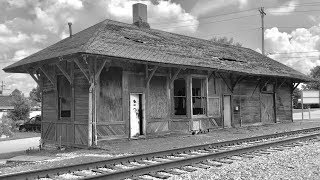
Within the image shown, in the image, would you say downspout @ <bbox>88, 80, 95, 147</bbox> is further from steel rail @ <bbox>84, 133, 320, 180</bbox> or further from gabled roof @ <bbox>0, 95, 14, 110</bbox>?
gabled roof @ <bbox>0, 95, 14, 110</bbox>

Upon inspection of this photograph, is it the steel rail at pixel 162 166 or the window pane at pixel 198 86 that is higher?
the window pane at pixel 198 86

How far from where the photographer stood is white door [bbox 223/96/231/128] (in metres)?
20.1

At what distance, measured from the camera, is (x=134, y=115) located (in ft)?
49.7

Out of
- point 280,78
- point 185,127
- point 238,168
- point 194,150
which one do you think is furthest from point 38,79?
point 280,78

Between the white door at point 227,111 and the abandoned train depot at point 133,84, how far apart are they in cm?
6

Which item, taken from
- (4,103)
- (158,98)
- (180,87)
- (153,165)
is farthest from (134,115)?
(4,103)

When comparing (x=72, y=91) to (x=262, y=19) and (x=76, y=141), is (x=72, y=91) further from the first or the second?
(x=262, y=19)

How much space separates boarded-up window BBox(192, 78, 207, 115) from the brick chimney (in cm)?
515

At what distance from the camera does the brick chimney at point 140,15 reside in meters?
20.9

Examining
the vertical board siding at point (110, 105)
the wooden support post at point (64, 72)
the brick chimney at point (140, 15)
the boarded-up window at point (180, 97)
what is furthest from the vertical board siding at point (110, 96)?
the brick chimney at point (140, 15)

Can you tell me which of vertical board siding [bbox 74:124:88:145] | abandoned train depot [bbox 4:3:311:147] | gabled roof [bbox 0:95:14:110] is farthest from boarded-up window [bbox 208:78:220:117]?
gabled roof [bbox 0:95:14:110]

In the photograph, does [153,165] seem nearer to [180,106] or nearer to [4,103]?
[180,106]

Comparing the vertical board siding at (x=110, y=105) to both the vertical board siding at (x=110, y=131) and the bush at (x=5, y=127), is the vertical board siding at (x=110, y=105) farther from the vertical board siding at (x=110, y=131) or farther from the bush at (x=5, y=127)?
the bush at (x=5, y=127)

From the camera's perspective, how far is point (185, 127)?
1711cm
